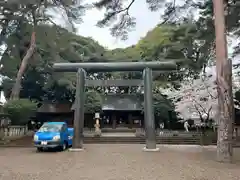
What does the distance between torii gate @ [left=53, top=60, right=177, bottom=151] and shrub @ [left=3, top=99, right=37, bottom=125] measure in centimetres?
782

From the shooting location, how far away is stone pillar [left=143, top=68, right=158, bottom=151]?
13.8 m

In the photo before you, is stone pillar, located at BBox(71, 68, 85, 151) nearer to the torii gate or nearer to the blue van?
the torii gate

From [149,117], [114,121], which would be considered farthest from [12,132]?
[114,121]

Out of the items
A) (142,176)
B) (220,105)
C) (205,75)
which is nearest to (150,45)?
(205,75)

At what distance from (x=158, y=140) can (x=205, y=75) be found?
24.5ft

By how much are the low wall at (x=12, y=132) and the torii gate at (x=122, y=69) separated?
7.42m

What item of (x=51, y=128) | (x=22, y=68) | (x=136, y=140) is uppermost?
(x=22, y=68)

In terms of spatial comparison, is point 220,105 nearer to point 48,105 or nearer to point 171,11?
point 171,11

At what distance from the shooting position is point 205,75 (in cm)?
2338

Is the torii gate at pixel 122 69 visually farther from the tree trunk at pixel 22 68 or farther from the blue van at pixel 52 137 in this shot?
the tree trunk at pixel 22 68

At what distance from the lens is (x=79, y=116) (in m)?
14.2

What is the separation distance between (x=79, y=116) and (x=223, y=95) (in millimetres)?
7378

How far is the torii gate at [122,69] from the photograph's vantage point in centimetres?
1389

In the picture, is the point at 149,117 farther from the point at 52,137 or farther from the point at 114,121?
the point at 114,121
